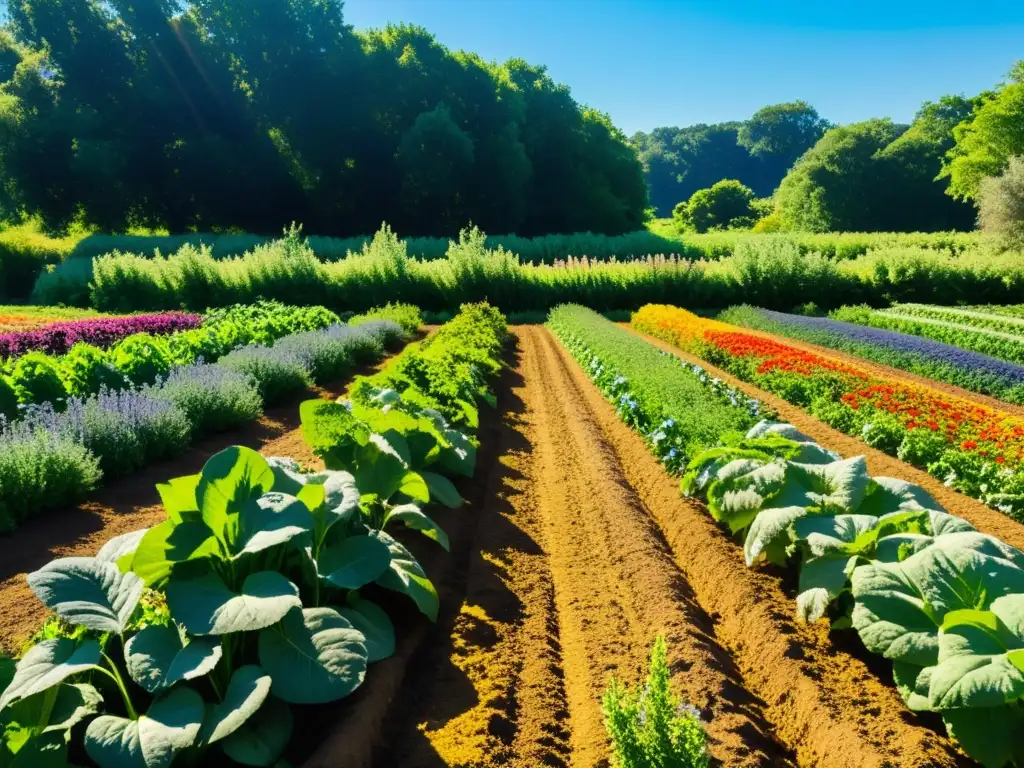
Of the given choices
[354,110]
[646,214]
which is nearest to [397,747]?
[354,110]

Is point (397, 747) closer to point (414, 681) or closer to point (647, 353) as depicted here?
point (414, 681)

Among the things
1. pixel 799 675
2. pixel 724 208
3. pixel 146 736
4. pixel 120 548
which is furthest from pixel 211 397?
pixel 724 208

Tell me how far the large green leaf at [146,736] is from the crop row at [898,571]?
2.56 metres

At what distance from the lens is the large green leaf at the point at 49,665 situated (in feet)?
6.90

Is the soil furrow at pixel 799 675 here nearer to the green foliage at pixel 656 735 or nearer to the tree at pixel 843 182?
the green foliage at pixel 656 735

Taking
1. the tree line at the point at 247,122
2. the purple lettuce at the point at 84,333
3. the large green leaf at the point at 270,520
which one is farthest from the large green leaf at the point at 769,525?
the tree line at the point at 247,122

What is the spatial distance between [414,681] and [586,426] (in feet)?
17.1

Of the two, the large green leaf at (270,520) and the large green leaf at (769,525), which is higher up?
the large green leaf at (270,520)

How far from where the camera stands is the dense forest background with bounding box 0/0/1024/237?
33469 mm

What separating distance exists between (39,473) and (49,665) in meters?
3.48

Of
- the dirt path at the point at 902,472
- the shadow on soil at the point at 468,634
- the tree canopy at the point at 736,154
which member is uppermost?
the tree canopy at the point at 736,154

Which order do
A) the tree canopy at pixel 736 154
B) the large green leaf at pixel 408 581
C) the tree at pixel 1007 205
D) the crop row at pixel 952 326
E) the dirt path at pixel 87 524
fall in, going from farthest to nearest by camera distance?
the tree canopy at pixel 736 154 < the tree at pixel 1007 205 < the crop row at pixel 952 326 < the dirt path at pixel 87 524 < the large green leaf at pixel 408 581

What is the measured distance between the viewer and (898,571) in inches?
116

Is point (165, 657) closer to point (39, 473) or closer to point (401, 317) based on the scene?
point (39, 473)
